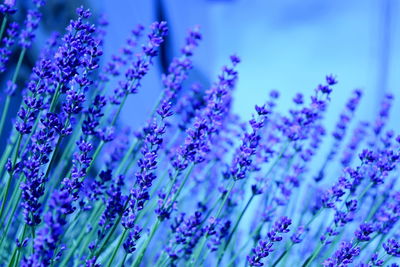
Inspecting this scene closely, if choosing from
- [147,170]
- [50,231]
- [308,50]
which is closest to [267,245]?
[147,170]

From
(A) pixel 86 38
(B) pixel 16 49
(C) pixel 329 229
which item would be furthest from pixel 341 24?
(A) pixel 86 38

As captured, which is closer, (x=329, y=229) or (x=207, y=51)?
(x=329, y=229)

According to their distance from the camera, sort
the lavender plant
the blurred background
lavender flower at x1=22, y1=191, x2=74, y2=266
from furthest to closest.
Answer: the blurred background < the lavender plant < lavender flower at x1=22, y1=191, x2=74, y2=266

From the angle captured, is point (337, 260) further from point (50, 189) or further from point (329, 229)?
point (50, 189)

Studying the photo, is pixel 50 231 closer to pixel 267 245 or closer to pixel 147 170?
pixel 147 170

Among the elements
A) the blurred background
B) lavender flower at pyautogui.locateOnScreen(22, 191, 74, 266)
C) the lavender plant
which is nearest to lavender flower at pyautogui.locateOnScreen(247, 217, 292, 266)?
the lavender plant

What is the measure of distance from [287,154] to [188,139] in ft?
1.78

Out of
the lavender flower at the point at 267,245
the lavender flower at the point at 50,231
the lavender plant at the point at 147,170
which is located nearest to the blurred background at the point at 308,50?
the lavender plant at the point at 147,170

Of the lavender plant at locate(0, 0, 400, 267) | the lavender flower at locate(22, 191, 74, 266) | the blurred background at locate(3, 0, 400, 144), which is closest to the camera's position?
the lavender flower at locate(22, 191, 74, 266)

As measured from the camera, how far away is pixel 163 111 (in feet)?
2.54

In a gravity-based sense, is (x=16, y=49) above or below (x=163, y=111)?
above

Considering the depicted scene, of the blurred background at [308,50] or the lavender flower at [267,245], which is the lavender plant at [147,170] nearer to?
the lavender flower at [267,245]

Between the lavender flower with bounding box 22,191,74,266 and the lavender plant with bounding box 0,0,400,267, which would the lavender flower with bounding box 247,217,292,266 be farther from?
the lavender flower with bounding box 22,191,74,266

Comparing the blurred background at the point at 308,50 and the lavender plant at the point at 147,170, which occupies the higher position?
the blurred background at the point at 308,50
